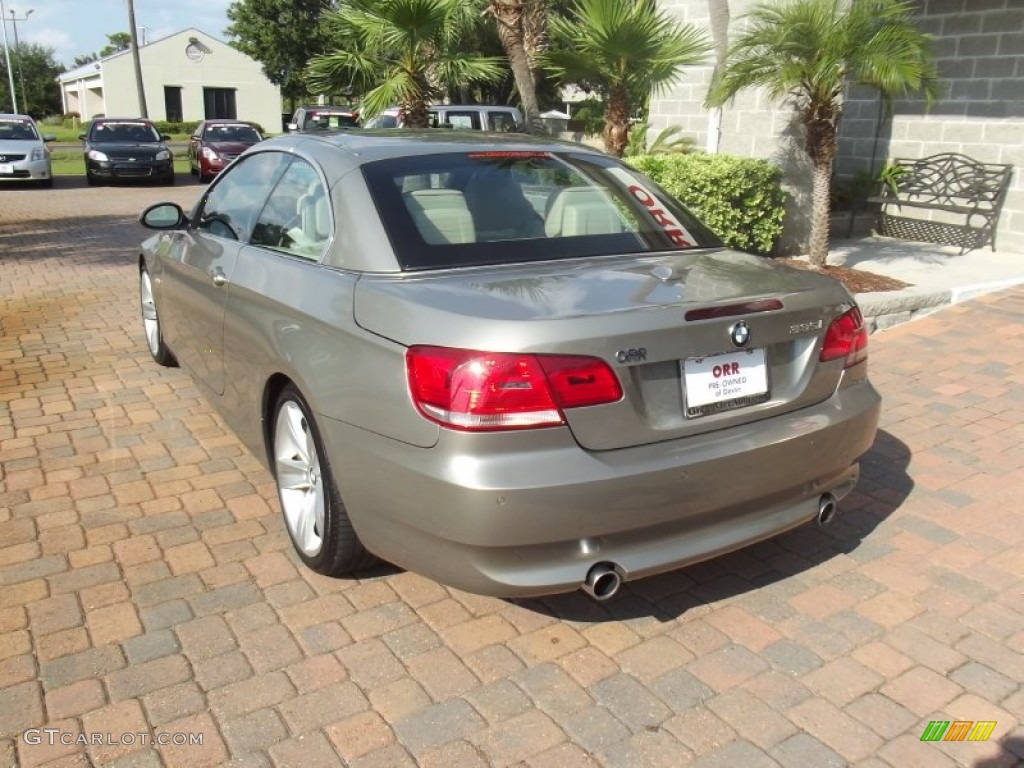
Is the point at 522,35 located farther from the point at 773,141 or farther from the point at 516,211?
the point at 516,211

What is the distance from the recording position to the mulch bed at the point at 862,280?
7.62 m

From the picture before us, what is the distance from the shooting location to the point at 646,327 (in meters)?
2.71

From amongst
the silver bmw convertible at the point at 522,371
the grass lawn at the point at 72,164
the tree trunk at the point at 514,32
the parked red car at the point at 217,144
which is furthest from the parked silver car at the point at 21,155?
the silver bmw convertible at the point at 522,371

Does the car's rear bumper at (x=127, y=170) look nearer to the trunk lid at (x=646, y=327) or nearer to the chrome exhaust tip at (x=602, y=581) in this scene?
the trunk lid at (x=646, y=327)

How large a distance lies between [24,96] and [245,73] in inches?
1031

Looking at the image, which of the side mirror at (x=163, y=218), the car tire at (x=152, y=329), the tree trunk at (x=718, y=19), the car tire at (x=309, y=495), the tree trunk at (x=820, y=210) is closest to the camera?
Result: the car tire at (x=309, y=495)

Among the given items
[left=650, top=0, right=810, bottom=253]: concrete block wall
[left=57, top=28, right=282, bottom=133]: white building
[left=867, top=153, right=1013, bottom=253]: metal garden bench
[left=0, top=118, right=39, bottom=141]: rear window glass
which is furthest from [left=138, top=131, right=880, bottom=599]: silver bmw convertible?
[left=57, top=28, right=282, bottom=133]: white building

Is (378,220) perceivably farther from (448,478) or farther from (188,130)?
(188,130)

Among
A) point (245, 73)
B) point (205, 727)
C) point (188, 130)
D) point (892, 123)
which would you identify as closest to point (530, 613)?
point (205, 727)

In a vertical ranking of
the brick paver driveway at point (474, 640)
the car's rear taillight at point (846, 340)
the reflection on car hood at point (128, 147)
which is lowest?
the brick paver driveway at point (474, 640)

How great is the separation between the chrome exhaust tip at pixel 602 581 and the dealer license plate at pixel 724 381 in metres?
0.54

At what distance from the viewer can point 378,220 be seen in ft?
10.6

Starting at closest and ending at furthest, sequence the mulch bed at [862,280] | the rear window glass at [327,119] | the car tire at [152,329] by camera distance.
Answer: the car tire at [152,329] < the mulch bed at [862,280] < the rear window glass at [327,119]

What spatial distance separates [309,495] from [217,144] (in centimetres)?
2003
